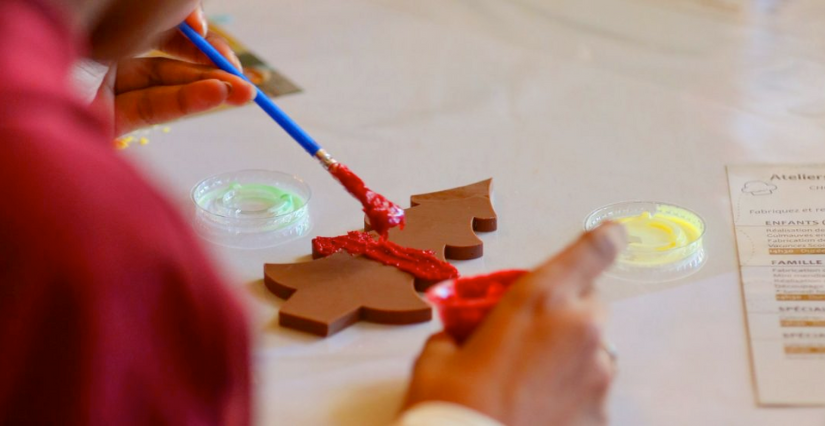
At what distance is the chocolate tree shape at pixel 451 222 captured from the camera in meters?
0.89

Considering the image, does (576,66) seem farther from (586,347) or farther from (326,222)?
(586,347)

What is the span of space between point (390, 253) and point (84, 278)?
478mm

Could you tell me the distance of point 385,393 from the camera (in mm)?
722

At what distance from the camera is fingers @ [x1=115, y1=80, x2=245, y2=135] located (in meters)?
0.98

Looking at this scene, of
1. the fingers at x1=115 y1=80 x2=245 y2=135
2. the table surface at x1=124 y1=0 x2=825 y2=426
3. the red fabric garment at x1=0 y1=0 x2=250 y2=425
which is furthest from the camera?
the fingers at x1=115 y1=80 x2=245 y2=135

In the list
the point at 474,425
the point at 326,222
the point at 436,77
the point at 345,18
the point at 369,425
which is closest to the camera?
the point at 474,425

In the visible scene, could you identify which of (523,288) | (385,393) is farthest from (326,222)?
(523,288)

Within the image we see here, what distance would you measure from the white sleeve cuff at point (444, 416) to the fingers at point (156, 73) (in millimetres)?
540

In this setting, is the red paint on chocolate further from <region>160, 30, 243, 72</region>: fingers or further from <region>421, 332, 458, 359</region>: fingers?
<region>160, 30, 243, 72</region>: fingers

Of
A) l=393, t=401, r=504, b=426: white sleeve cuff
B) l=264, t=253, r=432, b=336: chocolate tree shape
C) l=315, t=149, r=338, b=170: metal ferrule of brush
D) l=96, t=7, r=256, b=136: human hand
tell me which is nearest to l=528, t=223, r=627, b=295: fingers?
l=393, t=401, r=504, b=426: white sleeve cuff

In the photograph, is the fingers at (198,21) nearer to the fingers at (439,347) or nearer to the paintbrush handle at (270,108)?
the paintbrush handle at (270,108)

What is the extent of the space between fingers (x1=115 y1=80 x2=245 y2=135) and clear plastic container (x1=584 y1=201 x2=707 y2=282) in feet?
1.35

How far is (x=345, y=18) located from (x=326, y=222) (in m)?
0.55

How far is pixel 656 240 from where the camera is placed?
2.93 feet
